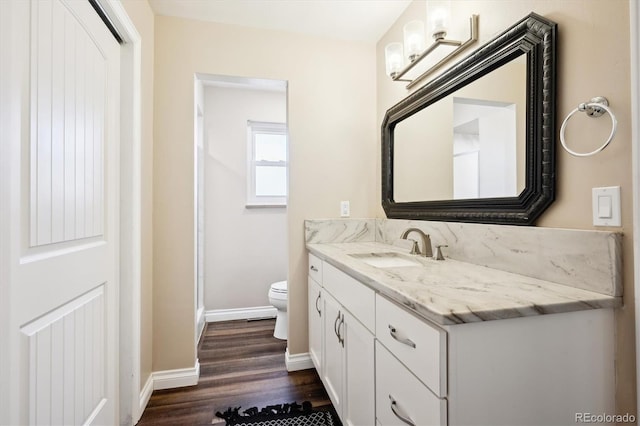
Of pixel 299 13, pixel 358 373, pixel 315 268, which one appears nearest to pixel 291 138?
pixel 299 13

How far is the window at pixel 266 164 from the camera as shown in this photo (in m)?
3.07

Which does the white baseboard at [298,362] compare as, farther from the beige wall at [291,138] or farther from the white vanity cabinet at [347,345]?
the white vanity cabinet at [347,345]

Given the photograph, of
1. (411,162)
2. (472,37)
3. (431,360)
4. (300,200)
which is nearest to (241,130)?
(300,200)

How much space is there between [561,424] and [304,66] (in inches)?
86.4

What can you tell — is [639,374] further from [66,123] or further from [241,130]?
[241,130]

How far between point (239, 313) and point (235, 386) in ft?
3.75

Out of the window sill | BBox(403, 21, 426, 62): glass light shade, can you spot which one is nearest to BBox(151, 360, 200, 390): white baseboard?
the window sill

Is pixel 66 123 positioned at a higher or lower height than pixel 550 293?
higher

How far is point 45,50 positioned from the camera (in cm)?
91

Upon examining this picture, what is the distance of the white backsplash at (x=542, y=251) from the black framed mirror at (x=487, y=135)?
0.18 ft

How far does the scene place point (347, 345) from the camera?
52.4 inches

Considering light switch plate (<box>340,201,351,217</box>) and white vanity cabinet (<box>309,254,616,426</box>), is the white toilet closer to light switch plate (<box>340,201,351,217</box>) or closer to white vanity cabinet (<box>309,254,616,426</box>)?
light switch plate (<box>340,201,351,217</box>)

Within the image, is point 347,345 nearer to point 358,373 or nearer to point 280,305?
point 358,373

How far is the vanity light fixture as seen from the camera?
139 centimetres
